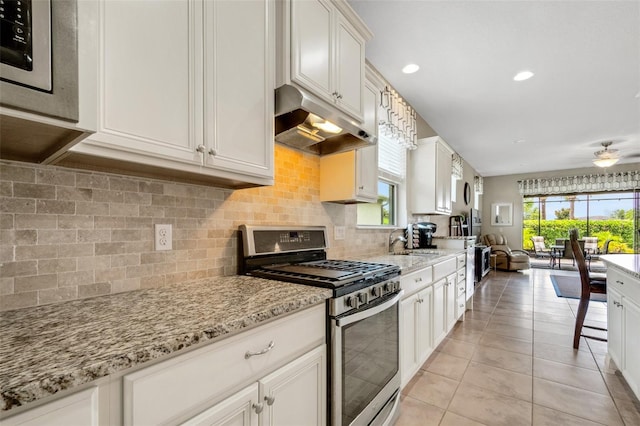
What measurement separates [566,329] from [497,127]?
10.0 feet

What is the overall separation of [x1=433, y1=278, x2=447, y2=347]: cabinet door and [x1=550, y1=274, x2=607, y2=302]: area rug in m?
3.34

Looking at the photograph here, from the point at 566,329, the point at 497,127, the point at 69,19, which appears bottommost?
the point at 566,329

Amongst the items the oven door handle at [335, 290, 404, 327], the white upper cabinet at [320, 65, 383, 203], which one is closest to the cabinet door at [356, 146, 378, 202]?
the white upper cabinet at [320, 65, 383, 203]

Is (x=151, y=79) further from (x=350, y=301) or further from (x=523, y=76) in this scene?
(x=523, y=76)

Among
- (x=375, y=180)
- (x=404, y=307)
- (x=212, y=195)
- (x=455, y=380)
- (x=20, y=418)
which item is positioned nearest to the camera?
(x=20, y=418)

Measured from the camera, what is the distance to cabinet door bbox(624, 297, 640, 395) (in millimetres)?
1792

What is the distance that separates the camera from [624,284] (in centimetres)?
202

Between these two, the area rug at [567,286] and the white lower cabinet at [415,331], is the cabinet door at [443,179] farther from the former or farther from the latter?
the area rug at [567,286]

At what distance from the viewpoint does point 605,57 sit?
2746 millimetres

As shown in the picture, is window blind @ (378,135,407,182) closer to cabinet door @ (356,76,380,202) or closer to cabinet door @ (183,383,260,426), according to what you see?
cabinet door @ (356,76,380,202)

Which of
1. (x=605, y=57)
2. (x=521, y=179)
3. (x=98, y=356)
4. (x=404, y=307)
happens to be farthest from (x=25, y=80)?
(x=521, y=179)

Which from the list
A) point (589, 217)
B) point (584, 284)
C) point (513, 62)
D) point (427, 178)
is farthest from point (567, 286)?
point (589, 217)

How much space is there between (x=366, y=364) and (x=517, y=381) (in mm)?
1533

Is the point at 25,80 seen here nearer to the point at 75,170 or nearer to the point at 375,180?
the point at 75,170
